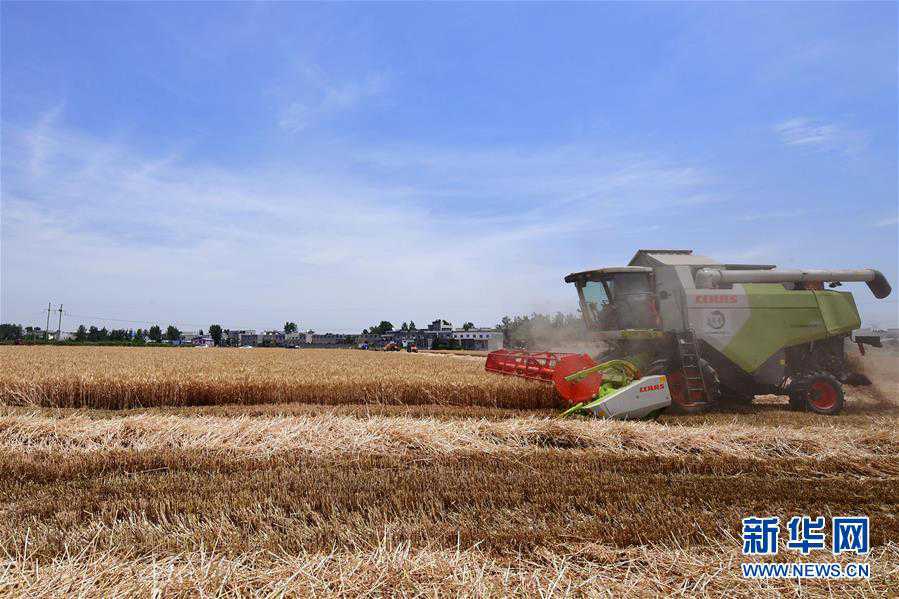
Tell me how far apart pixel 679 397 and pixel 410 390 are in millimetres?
4448

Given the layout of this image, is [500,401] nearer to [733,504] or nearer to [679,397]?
[679,397]

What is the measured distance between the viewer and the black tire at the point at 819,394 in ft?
28.3

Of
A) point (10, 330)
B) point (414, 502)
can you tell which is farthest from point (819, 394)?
point (10, 330)

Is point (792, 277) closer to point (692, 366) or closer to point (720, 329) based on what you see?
point (720, 329)

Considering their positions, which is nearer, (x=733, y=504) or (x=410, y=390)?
(x=733, y=504)

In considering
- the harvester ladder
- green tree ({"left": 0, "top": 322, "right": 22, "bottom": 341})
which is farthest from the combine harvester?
green tree ({"left": 0, "top": 322, "right": 22, "bottom": 341})

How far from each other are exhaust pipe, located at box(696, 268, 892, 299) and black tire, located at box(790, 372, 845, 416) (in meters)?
1.82

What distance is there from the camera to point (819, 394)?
882 centimetres

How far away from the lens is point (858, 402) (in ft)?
33.4

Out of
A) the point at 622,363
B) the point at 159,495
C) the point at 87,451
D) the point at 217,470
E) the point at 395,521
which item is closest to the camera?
the point at 395,521

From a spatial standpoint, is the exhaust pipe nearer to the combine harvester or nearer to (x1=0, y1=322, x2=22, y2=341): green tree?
the combine harvester

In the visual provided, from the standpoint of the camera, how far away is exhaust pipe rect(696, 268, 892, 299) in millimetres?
8852

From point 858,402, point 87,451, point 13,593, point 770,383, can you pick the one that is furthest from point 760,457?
point 858,402

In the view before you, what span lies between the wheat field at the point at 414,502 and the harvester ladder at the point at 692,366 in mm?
1353
